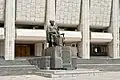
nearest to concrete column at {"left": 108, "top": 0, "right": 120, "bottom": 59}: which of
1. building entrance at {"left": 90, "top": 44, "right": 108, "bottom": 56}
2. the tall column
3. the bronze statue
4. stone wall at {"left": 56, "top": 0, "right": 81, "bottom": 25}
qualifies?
building entrance at {"left": 90, "top": 44, "right": 108, "bottom": 56}

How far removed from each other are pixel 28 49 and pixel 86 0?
11360 mm

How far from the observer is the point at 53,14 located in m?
30.2

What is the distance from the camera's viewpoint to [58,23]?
31.5 metres

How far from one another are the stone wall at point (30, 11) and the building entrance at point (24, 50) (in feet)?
19.5

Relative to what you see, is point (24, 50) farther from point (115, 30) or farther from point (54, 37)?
point (54, 37)

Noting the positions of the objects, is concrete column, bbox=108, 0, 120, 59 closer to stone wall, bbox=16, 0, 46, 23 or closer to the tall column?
the tall column

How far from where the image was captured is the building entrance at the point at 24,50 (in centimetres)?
3405

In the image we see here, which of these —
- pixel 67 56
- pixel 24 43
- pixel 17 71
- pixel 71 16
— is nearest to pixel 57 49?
pixel 67 56

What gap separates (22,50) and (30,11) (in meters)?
7.45

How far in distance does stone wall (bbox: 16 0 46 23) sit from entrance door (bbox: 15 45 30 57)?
19.7 ft

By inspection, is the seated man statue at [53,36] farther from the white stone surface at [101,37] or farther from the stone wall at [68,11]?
the white stone surface at [101,37]

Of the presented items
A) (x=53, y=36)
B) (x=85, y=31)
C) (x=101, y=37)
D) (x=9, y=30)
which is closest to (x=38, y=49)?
(x=9, y=30)

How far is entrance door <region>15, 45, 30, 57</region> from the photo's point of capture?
112 ft

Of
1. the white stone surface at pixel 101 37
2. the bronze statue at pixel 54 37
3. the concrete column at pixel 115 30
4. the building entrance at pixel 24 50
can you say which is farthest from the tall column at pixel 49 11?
the bronze statue at pixel 54 37
